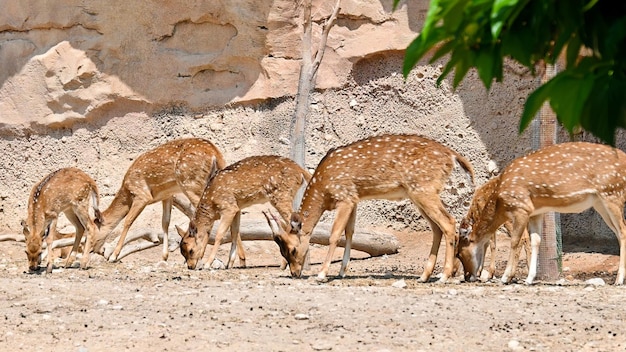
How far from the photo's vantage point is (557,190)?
32.1ft

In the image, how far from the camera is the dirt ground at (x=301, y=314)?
725 cm

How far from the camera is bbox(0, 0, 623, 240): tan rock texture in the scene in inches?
600

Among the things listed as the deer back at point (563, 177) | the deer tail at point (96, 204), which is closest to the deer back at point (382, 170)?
the deer back at point (563, 177)

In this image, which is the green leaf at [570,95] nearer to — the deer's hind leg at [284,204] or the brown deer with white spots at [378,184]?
the brown deer with white spots at [378,184]

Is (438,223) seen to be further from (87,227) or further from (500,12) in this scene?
(500,12)

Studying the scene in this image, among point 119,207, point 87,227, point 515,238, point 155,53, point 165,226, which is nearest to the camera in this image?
point 515,238

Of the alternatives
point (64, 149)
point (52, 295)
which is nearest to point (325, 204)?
point (52, 295)

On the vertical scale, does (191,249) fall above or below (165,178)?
below

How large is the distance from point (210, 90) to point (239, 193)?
15.6ft

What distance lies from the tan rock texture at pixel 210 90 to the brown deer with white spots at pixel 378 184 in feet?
15.7

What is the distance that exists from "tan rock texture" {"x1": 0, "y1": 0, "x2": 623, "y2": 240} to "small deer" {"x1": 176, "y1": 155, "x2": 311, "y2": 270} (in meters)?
3.71

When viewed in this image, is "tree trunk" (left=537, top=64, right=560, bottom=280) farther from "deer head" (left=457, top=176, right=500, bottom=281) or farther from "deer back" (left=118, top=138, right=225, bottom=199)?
"deer back" (left=118, top=138, right=225, bottom=199)

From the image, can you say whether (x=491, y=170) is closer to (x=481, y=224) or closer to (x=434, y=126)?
(x=434, y=126)

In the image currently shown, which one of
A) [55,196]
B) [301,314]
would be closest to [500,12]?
[301,314]
